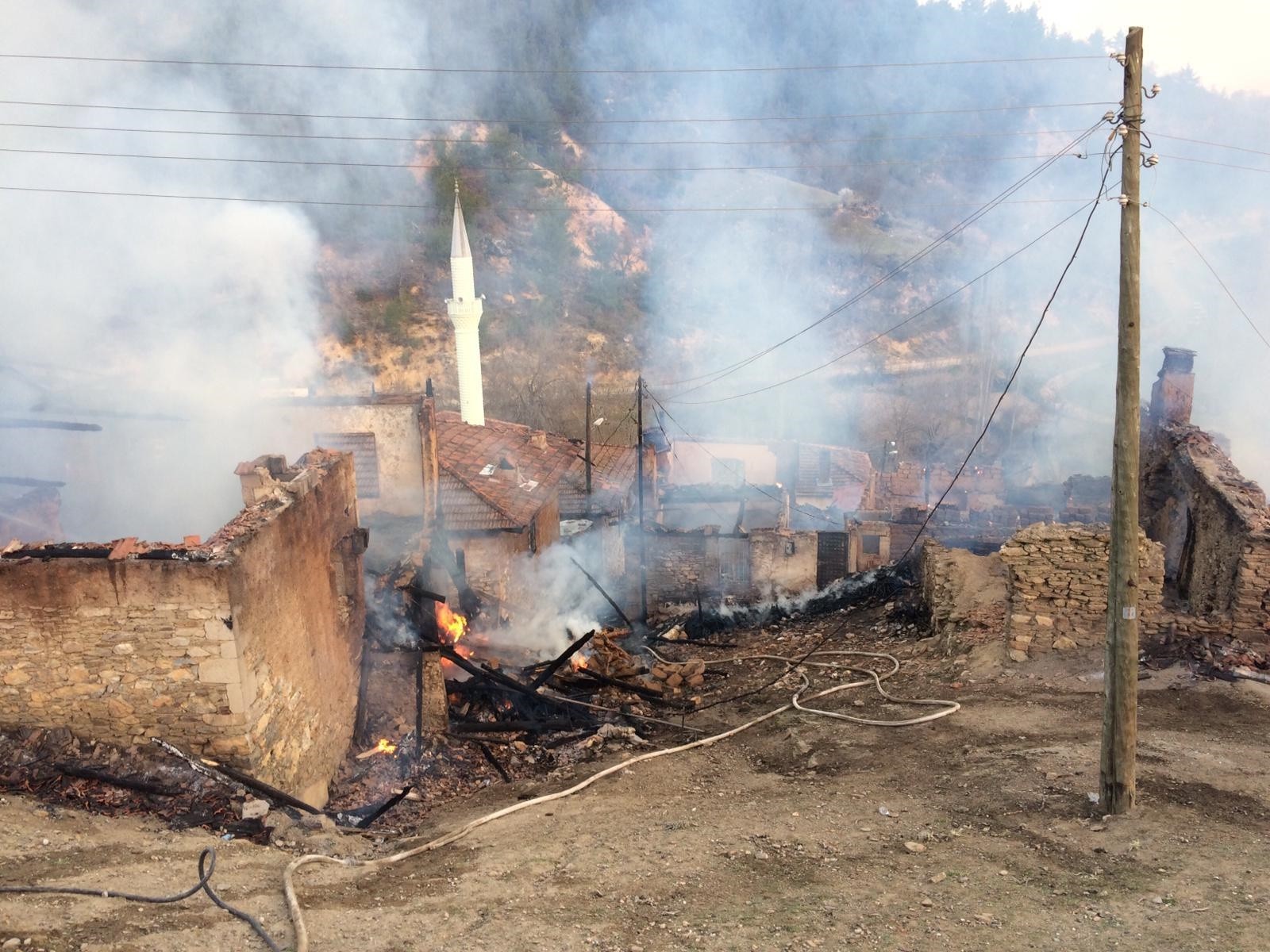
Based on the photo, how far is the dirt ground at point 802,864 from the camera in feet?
19.6

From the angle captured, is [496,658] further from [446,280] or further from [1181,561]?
[446,280]

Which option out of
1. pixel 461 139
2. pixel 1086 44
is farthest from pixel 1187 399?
pixel 1086 44

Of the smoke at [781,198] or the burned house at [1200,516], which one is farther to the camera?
the smoke at [781,198]

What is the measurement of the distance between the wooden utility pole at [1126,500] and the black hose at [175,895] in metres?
6.35

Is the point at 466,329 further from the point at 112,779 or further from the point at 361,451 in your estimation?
the point at 112,779

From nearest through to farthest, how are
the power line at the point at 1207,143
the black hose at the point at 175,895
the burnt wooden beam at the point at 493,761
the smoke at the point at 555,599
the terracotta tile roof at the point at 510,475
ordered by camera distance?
the black hose at the point at 175,895 < the burnt wooden beam at the point at 493,761 < the smoke at the point at 555,599 < the terracotta tile roof at the point at 510,475 < the power line at the point at 1207,143

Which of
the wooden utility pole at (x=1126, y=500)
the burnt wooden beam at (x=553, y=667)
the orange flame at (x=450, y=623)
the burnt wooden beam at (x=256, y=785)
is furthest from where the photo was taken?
the orange flame at (x=450, y=623)

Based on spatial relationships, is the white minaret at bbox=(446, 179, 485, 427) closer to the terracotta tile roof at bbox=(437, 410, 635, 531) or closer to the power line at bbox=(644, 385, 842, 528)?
the power line at bbox=(644, 385, 842, 528)

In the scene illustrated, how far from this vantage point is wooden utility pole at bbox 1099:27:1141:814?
266 inches

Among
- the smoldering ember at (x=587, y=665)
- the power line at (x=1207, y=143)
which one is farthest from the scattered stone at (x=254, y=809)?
the power line at (x=1207, y=143)

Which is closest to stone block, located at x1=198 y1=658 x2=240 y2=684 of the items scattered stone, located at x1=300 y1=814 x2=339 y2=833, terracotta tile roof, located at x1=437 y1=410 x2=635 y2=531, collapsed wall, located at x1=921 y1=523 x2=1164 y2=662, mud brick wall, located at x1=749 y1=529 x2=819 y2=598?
scattered stone, located at x1=300 y1=814 x2=339 y2=833

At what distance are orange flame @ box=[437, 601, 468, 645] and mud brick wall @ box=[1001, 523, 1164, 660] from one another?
8.25 m

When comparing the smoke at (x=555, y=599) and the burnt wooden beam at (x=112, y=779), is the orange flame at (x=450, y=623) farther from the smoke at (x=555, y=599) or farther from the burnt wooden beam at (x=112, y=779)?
the burnt wooden beam at (x=112, y=779)

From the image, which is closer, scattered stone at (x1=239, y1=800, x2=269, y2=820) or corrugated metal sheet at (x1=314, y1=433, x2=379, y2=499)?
scattered stone at (x1=239, y1=800, x2=269, y2=820)
